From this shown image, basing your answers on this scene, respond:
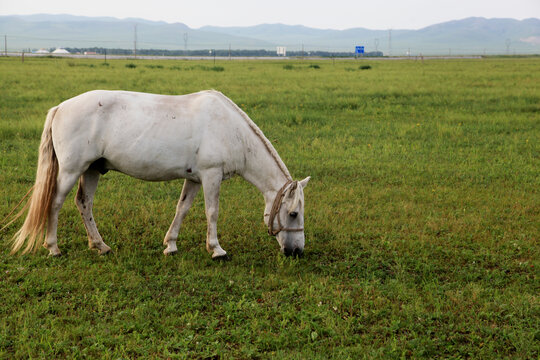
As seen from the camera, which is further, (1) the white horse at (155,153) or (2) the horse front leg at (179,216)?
(2) the horse front leg at (179,216)

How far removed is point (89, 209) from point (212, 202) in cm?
163

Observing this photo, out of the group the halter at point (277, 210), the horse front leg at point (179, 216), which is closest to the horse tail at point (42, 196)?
the horse front leg at point (179, 216)

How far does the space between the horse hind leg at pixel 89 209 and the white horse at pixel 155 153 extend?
0.01m

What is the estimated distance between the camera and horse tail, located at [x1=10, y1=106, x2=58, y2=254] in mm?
6094

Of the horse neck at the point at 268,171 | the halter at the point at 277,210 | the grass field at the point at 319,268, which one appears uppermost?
the horse neck at the point at 268,171

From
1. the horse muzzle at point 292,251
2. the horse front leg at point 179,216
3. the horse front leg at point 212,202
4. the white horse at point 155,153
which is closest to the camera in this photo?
the white horse at point 155,153

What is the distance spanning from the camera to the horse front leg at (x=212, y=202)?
6203 mm

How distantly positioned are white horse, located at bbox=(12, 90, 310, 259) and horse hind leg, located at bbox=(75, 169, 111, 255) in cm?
1

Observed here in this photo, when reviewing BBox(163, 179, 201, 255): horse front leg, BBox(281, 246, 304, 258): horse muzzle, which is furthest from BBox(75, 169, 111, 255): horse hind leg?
BBox(281, 246, 304, 258): horse muzzle

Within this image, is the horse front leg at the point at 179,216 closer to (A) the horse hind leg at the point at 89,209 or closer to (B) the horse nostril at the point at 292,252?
(A) the horse hind leg at the point at 89,209

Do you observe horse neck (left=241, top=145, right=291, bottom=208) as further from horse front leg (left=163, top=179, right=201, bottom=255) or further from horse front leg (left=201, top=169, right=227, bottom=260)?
horse front leg (left=163, top=179, right=201, bottom=255)

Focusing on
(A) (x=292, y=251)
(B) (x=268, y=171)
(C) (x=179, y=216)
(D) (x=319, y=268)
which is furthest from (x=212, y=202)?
(D) (x=319, y=268)

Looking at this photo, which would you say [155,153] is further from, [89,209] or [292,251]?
[292,251]

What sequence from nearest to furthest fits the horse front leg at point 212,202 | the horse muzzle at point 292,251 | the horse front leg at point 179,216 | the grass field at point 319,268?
1. the grass field at point 319,268
2. the horse front leg at point 212,202
3. the horse muzzle at point 292,251
4. the horse front leg at point 179,216
